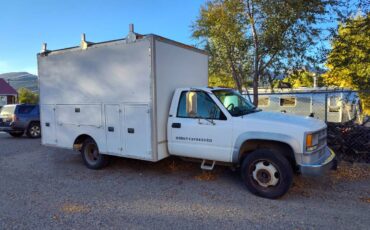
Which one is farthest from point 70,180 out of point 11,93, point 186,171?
point 11,93

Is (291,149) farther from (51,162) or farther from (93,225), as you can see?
(51,162)

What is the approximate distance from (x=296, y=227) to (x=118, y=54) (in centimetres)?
467

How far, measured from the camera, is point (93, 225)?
395 centimetres

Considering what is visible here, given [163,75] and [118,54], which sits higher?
[118,54]

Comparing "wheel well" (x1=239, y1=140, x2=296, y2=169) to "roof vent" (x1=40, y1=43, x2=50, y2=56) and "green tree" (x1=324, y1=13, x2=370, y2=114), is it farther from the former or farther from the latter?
"roof vent" (x1=40, y1=43, x2=50, y2=56)

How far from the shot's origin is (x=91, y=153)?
23.3ft

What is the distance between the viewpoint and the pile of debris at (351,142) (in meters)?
7.24

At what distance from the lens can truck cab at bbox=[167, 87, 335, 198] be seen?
4.68 m

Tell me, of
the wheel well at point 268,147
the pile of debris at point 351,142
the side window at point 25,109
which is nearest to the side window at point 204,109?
the wheel well at point 268,147

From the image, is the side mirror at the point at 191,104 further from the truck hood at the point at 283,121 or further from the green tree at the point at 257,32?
the green tree at the point at 257,32

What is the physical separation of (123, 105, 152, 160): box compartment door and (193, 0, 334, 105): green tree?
4.97 m

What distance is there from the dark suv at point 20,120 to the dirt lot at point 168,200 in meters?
6.89

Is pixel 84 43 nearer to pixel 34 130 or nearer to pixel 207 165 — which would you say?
pixel 207 165

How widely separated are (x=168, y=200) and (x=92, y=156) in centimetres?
305
